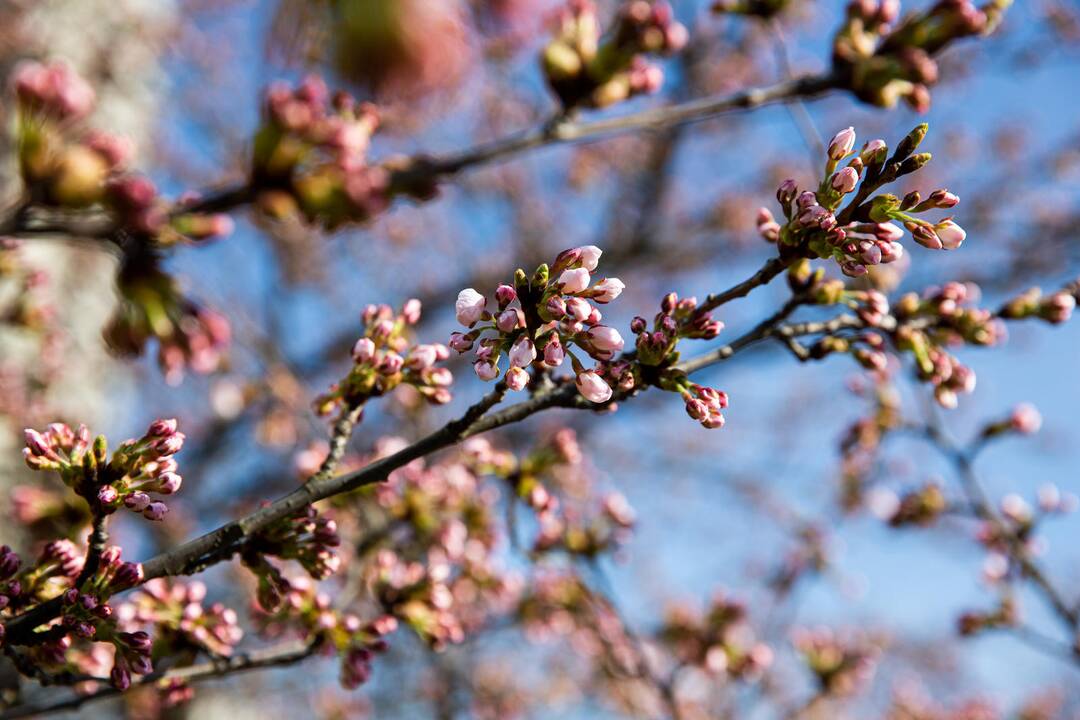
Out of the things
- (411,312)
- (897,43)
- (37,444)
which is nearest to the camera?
(37,444)

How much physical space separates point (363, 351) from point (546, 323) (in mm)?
361

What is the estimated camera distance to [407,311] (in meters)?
1.41

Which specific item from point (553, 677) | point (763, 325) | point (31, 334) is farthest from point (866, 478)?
point (553, 677)

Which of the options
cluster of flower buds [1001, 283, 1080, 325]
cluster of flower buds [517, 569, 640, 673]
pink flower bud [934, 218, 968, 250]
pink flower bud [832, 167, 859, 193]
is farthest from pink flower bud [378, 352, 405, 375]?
cluster of flower buds [517, 569, 640, 673]

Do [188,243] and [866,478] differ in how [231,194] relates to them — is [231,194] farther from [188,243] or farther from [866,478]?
[866,478]

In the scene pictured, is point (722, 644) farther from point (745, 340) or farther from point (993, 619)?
point (745, 340)

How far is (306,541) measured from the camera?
1281mm

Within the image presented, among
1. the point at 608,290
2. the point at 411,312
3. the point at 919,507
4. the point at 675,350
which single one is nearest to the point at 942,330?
the point at 675,350

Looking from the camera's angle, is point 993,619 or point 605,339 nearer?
point 605,339

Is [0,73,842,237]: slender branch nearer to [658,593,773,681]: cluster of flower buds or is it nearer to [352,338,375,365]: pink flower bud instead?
[352,338,375,365]: pink flower bud

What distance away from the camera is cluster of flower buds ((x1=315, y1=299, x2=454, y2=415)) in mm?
1326

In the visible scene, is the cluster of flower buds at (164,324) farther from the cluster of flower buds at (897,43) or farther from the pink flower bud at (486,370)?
the cluster of flower buds at (897,43)

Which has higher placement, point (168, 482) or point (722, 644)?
point (168, 482)

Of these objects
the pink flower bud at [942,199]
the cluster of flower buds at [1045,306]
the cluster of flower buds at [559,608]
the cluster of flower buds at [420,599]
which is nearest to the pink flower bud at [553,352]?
the pink flower bud at [942,199]
